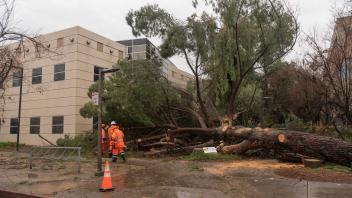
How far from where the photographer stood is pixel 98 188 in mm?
8914

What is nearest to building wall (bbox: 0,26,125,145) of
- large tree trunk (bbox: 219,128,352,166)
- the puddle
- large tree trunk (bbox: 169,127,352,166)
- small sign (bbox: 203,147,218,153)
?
large tree trunk (bbox: 169,127,352,166)

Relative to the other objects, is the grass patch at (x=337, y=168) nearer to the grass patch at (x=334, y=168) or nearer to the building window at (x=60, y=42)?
the grass patch at (x=334, y=168)

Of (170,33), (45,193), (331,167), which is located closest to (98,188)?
(45,193)

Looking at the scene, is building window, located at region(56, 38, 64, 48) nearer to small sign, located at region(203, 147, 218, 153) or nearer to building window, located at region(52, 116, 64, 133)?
building window, located at region(52, 116, 64, 133)

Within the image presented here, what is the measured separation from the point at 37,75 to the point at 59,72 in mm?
2858

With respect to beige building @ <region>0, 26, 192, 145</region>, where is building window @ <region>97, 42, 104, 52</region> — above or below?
above

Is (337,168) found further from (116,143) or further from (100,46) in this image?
(100,46)

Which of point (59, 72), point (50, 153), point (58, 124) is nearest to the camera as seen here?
point (50, 153)

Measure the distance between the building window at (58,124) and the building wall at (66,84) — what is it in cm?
31

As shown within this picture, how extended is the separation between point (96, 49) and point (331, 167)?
72.1 feet

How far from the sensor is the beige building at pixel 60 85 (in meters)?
27.8

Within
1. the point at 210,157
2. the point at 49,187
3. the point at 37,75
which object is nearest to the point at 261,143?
the point at 210,157

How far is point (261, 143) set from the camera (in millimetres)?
14359

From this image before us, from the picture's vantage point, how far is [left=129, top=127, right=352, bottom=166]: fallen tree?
11.8m
